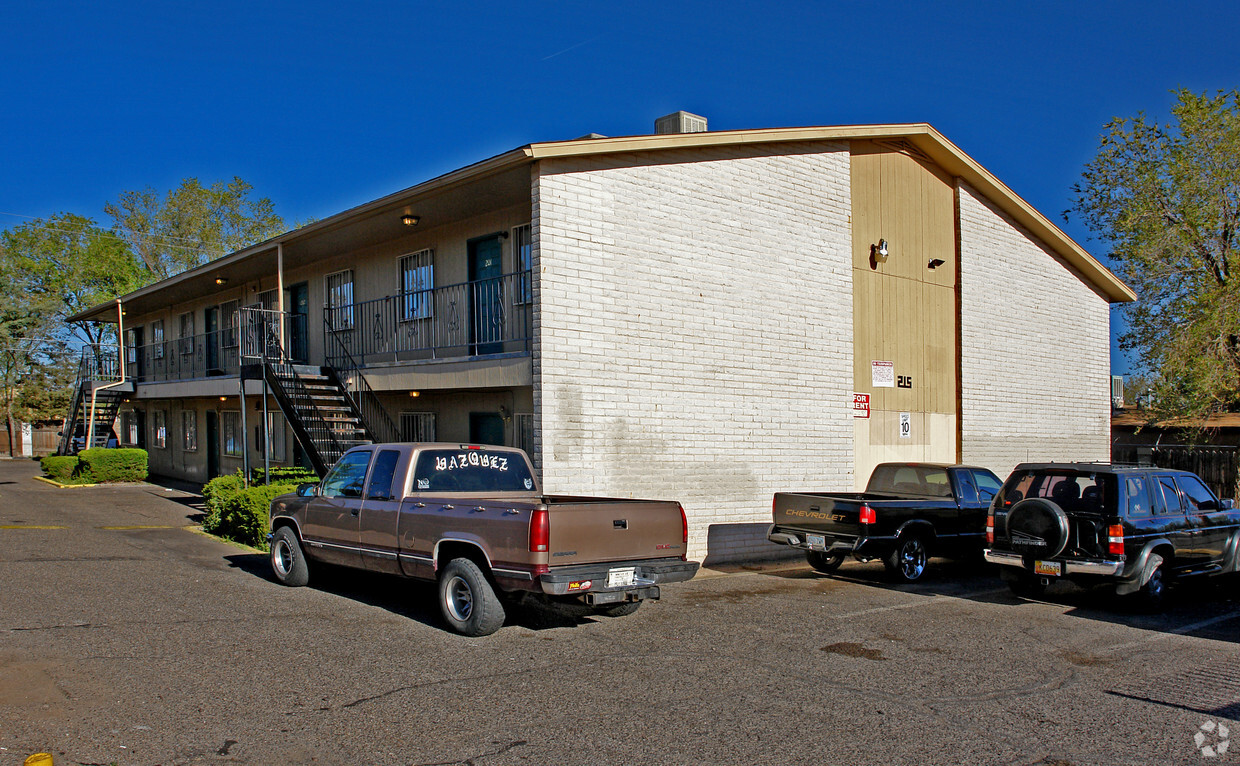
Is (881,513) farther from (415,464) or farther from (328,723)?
(328,723)

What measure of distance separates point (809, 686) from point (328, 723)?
330cm

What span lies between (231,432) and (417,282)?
1056 centimetres

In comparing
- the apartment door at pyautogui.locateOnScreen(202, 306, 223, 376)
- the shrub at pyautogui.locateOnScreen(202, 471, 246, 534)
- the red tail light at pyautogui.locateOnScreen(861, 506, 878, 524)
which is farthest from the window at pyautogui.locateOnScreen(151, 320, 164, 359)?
the red tail light at pyautogui.locateOnScreen(861, 506, 878, 524)

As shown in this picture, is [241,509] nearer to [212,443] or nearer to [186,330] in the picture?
[212,443]

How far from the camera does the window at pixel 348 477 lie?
9.19m

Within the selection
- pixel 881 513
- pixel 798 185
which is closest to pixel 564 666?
pixel 881 513

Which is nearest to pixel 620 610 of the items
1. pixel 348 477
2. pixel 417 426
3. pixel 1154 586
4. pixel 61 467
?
pixel 348 477

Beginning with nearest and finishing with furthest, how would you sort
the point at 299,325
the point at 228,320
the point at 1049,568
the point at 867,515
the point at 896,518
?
the point at 1049,568 → the point at 867,515 → the point at 896,518 → the point at 299,325 → the point at 228,320

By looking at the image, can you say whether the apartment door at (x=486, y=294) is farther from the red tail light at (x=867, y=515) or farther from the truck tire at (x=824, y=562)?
the red tail light at (x=867, y=515)

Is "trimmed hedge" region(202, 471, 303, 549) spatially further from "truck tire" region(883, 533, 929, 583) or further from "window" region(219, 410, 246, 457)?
"window" region(219, 410, 246, 457)

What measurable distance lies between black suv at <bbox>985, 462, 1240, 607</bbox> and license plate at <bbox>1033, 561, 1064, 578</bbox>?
1 cm

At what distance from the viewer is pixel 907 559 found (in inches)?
442

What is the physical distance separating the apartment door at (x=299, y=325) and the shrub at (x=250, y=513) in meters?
6.21

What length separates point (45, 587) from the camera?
9.43 m
